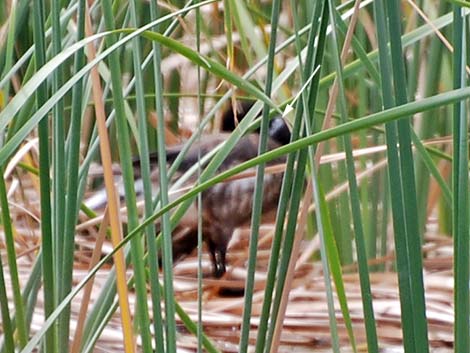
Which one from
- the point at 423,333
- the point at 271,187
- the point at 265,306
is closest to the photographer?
the point at 423,333

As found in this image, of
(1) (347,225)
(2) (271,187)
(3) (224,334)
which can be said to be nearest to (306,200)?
(3) (224,334)

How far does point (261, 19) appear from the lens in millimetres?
1502

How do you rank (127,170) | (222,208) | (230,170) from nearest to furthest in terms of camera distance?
(230,170)
(127,170)
(222,208)

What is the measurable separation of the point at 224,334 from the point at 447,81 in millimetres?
495

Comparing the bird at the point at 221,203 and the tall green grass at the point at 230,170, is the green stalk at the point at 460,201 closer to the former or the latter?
the tall green grass at the point at 230,170

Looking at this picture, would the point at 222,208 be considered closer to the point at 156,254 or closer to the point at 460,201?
the point at 156,254

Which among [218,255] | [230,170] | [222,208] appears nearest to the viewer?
[230,170]

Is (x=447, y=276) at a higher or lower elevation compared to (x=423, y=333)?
lower

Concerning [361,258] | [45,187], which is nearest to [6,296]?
[45,187]

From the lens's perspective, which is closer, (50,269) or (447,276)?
(50,269)

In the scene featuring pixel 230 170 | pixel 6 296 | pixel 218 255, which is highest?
pixel 230 170

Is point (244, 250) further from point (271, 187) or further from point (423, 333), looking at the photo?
point (423, 333)

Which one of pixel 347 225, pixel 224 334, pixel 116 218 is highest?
pixel 116 218

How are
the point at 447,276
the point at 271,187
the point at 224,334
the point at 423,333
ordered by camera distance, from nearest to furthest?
1. the point at 423,333
2. the point at 224,334
3. the point at 447,276
4. the point at 271,187
